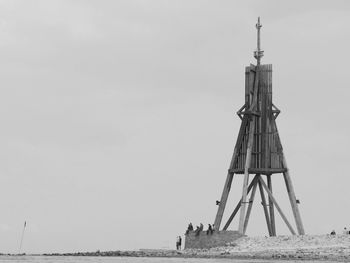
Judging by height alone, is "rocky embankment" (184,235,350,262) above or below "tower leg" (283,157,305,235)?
below

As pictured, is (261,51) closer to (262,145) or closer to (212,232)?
(262,145)

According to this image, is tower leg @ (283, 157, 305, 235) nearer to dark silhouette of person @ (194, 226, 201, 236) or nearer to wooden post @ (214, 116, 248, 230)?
wooden post @ (214, 116, 248, 230)

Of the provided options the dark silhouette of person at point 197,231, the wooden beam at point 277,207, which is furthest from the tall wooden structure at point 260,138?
the dark silhouette of person at point 197,231

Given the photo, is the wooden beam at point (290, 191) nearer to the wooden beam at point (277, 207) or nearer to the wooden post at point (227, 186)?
the wooden beam at point (277, 207)

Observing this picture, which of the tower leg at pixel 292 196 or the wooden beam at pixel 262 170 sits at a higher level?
the wooden beam at pixel 262 170

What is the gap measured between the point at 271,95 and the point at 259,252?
1612 cm

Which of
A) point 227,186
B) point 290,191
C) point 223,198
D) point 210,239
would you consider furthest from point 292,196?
point 210,239

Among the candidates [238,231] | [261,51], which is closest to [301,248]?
[238,231]

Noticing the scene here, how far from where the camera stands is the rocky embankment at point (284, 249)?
4897 cm

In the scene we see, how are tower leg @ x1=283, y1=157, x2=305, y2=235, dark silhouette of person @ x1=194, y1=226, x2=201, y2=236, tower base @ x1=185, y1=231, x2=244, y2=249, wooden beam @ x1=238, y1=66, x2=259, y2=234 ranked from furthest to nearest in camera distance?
tower leg @ x1=283, y1=157, x2=305, y2=235 < wooden beam @ x1=238, y1=66, x2=259, y2=234 < dark silhouette of person @ x1=194, y1=226, x2=201, y2=236 < tower base @ x1=185, y1=231, x2=244, y2=249

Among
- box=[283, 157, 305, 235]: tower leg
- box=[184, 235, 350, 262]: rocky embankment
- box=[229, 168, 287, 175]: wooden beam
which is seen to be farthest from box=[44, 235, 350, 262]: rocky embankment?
box=[283, 157, 305, 235]: tower leg

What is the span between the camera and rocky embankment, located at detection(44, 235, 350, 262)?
48969 mm

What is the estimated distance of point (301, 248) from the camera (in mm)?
52438

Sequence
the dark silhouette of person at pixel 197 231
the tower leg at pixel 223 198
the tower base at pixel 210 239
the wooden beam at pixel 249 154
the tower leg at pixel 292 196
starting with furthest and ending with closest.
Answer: the tower leg at pixel 223 198, the tower leg at pixel 292 196, the wooden beam at pixel 249 154, the dark silhouette of person at pixel 197 231, the tower base at pixel 210 239
